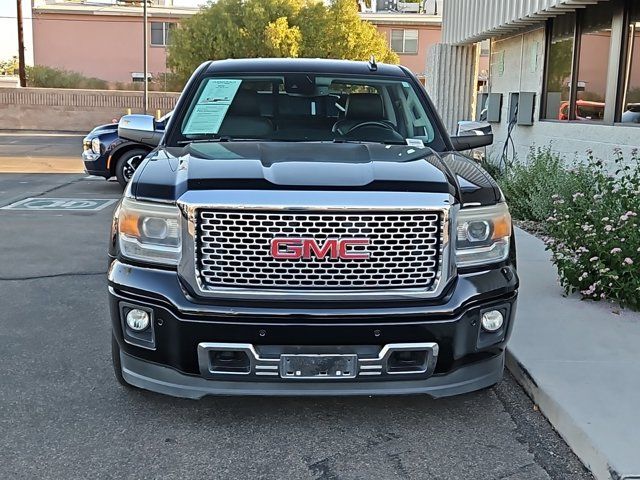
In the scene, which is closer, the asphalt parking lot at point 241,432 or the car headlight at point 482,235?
the asphalt parking lot at point 241,432

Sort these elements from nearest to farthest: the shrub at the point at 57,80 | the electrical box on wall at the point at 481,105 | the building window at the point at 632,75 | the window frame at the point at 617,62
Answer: the building window at the point at 632,75 → the window frame at the point at 617,62 → the electrical box on wall at the point at 481,105 → the shrub at the point at 57,80

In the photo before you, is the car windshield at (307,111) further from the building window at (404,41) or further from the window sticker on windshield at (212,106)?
the building window at (404,41)

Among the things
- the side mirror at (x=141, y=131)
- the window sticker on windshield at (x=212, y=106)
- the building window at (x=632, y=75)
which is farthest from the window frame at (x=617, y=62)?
the side mirror at (x=141, y=131)

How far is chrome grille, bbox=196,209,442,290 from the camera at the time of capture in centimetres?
330

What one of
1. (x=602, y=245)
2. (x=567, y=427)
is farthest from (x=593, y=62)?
(x=567, y=427)

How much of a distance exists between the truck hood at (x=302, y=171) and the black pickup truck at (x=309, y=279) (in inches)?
0.5

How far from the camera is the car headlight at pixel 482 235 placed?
3.52 metres

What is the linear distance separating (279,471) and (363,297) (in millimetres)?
861

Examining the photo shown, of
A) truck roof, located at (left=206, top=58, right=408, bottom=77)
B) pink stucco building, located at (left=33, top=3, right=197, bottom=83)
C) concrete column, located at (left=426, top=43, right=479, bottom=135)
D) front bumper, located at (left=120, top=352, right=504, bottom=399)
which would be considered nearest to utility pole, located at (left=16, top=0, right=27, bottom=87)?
pink stucco building, located at (left=33, top=3, right=197, bottom=83)

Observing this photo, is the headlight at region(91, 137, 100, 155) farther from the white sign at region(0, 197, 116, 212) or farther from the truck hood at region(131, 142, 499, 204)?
the truck hood at region(131, 142, 499, 204)

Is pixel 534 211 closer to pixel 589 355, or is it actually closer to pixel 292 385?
pixel 589 355

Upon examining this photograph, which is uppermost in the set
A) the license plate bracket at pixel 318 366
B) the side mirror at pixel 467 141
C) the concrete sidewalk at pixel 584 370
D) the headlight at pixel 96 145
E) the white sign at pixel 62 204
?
the side mirror at pixel 467 141

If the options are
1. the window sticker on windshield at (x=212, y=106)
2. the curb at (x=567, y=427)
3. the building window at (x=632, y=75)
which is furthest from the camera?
the building window at (x=632, y=75)

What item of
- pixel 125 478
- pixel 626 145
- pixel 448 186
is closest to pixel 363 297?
pixel 448 186
